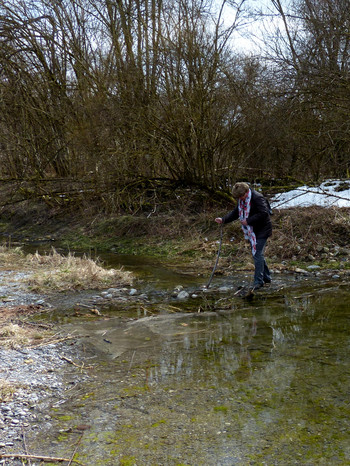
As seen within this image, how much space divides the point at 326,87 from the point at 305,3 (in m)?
2.63

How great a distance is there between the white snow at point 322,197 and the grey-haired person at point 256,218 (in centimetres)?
376

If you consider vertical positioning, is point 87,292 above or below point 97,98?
below

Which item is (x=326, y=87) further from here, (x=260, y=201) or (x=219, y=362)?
(x=219, y=362)

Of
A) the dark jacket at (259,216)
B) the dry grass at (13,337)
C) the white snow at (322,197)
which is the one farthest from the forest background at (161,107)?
the dry grass at (13,337)

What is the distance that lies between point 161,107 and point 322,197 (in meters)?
5.46

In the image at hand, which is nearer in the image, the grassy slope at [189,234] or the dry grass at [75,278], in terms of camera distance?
the dry grass at [75,278]

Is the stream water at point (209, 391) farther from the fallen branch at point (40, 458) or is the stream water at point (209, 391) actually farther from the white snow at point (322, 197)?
the white snow at point (322, 197)

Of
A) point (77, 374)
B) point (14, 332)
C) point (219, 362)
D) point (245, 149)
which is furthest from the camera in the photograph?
point (245, 149)

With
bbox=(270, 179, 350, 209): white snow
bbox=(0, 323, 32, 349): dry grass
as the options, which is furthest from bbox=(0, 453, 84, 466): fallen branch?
bbox=(270, 179, 350, 209): white snow

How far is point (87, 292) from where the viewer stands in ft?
28.7

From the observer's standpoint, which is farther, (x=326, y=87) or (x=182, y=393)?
(x=326, y=87)

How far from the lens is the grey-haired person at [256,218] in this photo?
8312mm

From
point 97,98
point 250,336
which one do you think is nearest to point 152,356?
point 250,336

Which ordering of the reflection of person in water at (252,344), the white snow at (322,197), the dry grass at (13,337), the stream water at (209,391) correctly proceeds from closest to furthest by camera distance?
the stream water at (209,391) → the reflection of person in water at (252,344) → the dry grass at (13,337) → the white snow at (322,197)
